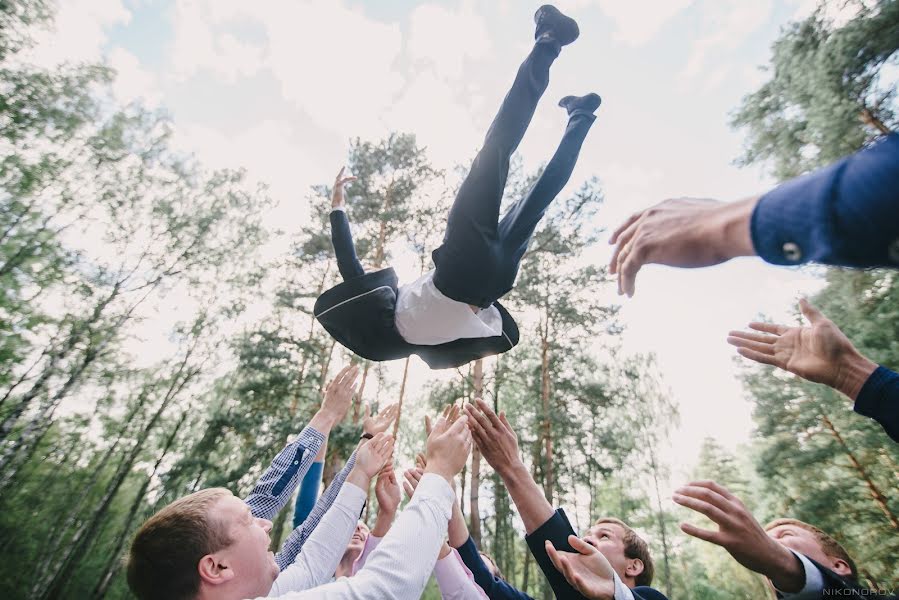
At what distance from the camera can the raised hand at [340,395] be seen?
2916 mm

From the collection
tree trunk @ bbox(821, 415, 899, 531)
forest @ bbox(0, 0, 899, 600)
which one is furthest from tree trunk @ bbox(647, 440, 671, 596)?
tree trunk @ bbox(821, 415, 899, 531)

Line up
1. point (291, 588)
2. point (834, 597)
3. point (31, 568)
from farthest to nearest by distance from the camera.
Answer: point (31, 568) < point (291, 588) < point (834, 597)

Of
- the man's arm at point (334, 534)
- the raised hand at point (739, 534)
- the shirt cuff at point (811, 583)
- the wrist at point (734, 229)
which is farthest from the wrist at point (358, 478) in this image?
the wrist at point (734, 229)

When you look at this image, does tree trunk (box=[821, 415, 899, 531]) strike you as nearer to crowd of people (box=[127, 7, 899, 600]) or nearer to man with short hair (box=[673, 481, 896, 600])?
crowd of people (box=[127, 7, 899, 600])

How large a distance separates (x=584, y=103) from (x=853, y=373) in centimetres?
210

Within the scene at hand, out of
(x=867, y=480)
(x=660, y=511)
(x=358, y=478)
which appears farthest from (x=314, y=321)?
(x=660, y=511)

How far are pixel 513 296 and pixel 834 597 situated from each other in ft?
34.8

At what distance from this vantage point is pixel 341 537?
196cm

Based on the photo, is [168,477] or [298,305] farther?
[298,305]

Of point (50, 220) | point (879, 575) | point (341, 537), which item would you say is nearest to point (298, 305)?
point (50, 220)

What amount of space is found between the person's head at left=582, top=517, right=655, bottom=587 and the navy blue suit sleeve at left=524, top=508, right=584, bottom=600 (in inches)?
31.4

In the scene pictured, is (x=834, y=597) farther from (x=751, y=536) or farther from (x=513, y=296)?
(x=513, y=296)

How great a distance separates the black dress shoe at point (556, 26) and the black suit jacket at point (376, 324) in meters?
1.80

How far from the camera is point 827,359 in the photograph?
6.23ft
